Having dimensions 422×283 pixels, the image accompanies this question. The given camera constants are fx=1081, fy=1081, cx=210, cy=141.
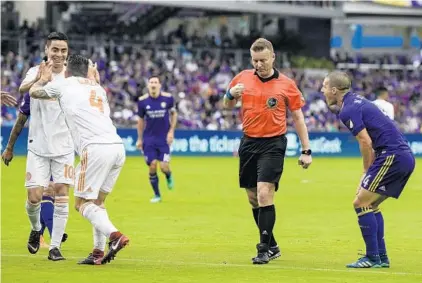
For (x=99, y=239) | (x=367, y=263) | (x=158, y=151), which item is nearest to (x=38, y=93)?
(x=99, y=239)

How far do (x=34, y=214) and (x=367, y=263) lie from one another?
393 centimetres

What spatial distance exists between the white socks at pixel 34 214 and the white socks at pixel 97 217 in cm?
144

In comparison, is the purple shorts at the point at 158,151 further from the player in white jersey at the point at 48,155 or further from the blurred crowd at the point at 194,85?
the blurred crowd at the point at 194,85

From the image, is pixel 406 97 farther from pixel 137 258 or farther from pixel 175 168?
pixel 137 258

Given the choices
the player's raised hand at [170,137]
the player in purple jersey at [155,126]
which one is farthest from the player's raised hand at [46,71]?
the player's raised hand at [170,137]

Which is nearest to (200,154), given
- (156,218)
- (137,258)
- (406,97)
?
(406,97)

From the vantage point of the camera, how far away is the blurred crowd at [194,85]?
42.0m

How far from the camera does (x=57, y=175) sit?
1264 cm

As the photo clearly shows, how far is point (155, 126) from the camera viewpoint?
72.8 feet

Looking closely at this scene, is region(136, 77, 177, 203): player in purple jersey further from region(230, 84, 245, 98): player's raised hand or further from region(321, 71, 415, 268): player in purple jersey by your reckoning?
region(321, 71, 415, 268): player in purple jersey

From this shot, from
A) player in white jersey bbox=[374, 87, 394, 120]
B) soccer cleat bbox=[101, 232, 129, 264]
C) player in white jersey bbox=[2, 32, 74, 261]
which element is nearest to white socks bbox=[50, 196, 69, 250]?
player in white jersey bbox=[2, 32, 74, 261]

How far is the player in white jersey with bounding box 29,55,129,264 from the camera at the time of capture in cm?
1137

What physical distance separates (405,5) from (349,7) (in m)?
5.22

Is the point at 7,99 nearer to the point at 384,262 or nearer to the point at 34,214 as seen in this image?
the point at 34,214
